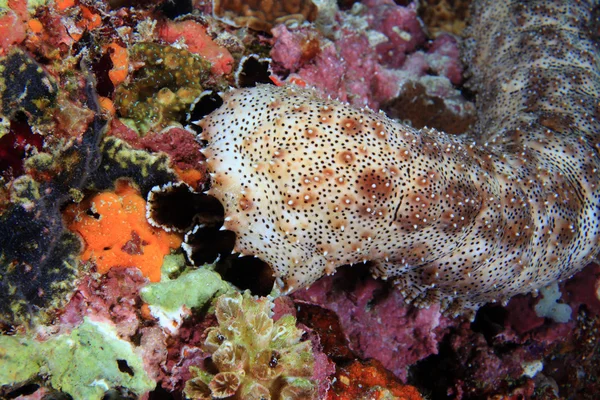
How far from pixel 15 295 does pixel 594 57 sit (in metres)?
6.50

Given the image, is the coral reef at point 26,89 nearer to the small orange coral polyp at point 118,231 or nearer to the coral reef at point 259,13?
the small orange coral polyp at point 118,231

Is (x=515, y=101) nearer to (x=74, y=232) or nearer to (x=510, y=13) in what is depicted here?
(x=510, y=13)

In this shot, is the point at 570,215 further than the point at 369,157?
Yes

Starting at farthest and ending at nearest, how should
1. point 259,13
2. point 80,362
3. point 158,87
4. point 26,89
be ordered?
point 259,13, point 158,87, point 80,362, point 26,89

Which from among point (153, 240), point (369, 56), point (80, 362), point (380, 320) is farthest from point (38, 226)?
point (369, 56)

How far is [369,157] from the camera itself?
288 centimetres

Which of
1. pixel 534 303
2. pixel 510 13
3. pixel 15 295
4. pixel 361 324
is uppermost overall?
pixel 510 13

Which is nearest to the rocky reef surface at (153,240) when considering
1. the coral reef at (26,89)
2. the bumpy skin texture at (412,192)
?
the coral reef at (26,89)

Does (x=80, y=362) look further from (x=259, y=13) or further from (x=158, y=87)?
(x=259, y=13)

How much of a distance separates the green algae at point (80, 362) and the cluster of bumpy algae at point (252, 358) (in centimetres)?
46

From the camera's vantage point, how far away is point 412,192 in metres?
2.98

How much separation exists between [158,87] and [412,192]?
2.16 meters

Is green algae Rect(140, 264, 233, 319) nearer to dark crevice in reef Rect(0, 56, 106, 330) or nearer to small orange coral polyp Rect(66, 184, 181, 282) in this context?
small orange coral polyp Rect(66, 184, 181, 282)

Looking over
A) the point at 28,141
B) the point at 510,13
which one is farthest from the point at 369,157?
the point at 510,13
